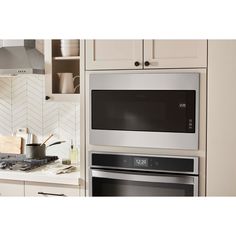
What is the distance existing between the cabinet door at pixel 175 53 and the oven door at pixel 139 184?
0.66 m

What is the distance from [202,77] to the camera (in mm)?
2137

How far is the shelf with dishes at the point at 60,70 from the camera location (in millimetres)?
2646

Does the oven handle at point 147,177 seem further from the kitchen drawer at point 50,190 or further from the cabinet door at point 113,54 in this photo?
the cabinet door at point 113,54

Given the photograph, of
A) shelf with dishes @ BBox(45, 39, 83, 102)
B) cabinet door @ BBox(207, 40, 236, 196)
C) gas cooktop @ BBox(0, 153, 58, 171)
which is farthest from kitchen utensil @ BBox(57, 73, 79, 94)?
cabinet door @ BBox(207, 40, 236, 196)

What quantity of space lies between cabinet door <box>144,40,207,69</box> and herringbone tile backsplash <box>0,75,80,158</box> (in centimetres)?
98

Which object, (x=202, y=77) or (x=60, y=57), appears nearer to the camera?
(x=202, y=77)

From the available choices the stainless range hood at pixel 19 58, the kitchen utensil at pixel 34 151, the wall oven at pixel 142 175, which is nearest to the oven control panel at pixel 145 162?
the wall oven at pixel 142 175

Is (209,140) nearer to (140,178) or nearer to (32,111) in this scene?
(140,178)

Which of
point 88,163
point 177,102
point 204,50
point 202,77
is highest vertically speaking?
point 204,50

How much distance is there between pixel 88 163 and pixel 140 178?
0.36 meters

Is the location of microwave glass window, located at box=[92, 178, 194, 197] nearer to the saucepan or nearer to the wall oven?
the wall oven
